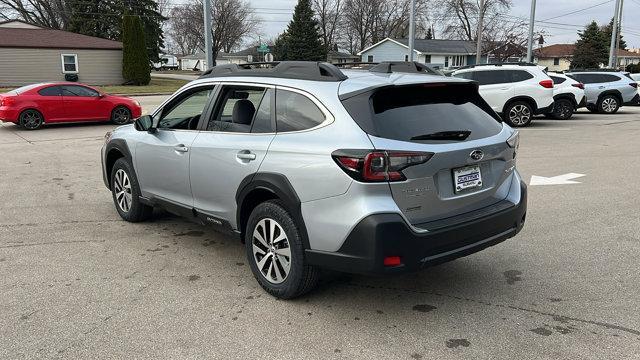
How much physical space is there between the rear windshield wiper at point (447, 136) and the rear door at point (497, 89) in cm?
1216

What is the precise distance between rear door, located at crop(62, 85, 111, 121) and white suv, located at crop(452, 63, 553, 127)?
1077cm

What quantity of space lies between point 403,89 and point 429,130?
0.34 meters

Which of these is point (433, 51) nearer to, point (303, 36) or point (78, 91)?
point (303, 36)

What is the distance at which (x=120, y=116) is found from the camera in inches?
659

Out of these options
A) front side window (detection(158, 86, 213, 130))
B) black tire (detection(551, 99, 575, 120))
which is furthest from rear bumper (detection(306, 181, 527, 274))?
black tire (detection(551, 99, 575, 120))

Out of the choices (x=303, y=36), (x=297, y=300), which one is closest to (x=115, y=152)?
(x=297, y=300)

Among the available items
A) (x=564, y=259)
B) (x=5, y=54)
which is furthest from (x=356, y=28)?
(x=564, y=259)

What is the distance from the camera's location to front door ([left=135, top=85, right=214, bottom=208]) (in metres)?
4.81

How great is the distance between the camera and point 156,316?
3.75 m

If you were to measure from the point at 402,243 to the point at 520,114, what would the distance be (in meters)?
13.6

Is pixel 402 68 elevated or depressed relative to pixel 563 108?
elevated

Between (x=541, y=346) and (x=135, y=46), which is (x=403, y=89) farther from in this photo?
(x=135, y=46)

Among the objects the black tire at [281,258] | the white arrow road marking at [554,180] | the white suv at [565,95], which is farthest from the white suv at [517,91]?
the black tire at [281,258]

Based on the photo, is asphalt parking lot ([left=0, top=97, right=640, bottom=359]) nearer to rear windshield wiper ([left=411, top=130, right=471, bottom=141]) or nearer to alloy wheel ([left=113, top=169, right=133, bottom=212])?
alloy wheel ([left=113, top=169, right=133, bottom=212])
